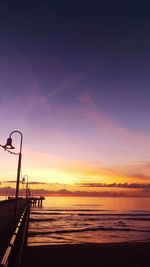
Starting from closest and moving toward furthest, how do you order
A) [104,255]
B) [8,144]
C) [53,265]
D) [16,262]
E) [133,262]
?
[16,262] < [53,265] < [133,262] < [104,255] < [8,144]

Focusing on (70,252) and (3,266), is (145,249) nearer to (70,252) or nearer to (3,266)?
(70,252)

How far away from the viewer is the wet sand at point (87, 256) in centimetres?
1401

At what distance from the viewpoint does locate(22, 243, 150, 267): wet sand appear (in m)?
14.0

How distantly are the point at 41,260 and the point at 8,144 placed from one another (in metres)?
7.49

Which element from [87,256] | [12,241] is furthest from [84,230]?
[12,241]

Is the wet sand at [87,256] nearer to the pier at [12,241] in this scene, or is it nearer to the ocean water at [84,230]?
the pier at [12,241]

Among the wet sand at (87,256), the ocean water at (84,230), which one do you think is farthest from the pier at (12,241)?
the ocean water at (84,230)

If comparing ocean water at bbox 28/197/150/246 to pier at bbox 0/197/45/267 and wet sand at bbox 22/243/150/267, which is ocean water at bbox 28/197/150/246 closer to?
pier at bbox 0/197/45/267

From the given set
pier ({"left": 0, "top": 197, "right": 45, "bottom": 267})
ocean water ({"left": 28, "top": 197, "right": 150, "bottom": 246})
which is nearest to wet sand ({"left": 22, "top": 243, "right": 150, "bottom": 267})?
pier ({"left": 0, "top": 197, "right": 45, "bottom": 267})

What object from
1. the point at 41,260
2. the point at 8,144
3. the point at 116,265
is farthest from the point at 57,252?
the point at 8,144

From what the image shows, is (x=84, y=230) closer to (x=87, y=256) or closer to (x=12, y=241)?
(x=87, y=256)

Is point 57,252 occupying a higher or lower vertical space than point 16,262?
lower

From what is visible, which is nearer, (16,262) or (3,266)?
(3,266)

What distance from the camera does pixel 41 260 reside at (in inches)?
566
